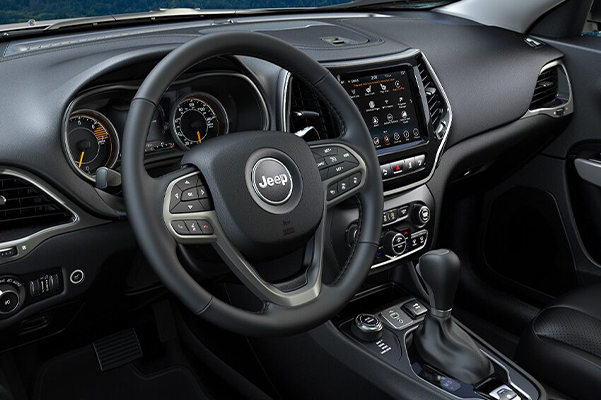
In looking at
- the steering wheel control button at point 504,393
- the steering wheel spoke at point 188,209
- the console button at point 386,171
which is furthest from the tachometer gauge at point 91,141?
the steering wheel control button at point 504,393

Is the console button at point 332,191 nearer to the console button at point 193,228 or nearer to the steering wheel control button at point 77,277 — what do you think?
the console button at point 193,228

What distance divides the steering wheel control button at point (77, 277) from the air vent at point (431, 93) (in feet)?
3.16

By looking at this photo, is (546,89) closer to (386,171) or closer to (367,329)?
(386,171)

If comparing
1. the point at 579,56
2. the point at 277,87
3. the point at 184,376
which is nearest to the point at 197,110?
the point at 277,87

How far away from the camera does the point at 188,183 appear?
1.13 meters

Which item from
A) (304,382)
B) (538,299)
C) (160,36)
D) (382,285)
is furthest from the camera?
(538,299)

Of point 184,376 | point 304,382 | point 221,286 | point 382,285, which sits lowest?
point 184,376

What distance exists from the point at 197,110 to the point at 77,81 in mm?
274

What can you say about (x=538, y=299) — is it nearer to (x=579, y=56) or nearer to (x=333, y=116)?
(x=579, y=56)

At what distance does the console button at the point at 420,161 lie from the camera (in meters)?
1.75

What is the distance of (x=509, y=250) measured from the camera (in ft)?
7.82

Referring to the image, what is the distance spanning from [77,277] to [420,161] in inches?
34.4

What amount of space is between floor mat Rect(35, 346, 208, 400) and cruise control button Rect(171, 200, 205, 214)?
3.45ft

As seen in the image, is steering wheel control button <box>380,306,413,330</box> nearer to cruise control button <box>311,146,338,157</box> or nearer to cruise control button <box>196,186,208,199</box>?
cruise control button <box>311,146,338,157</box>
